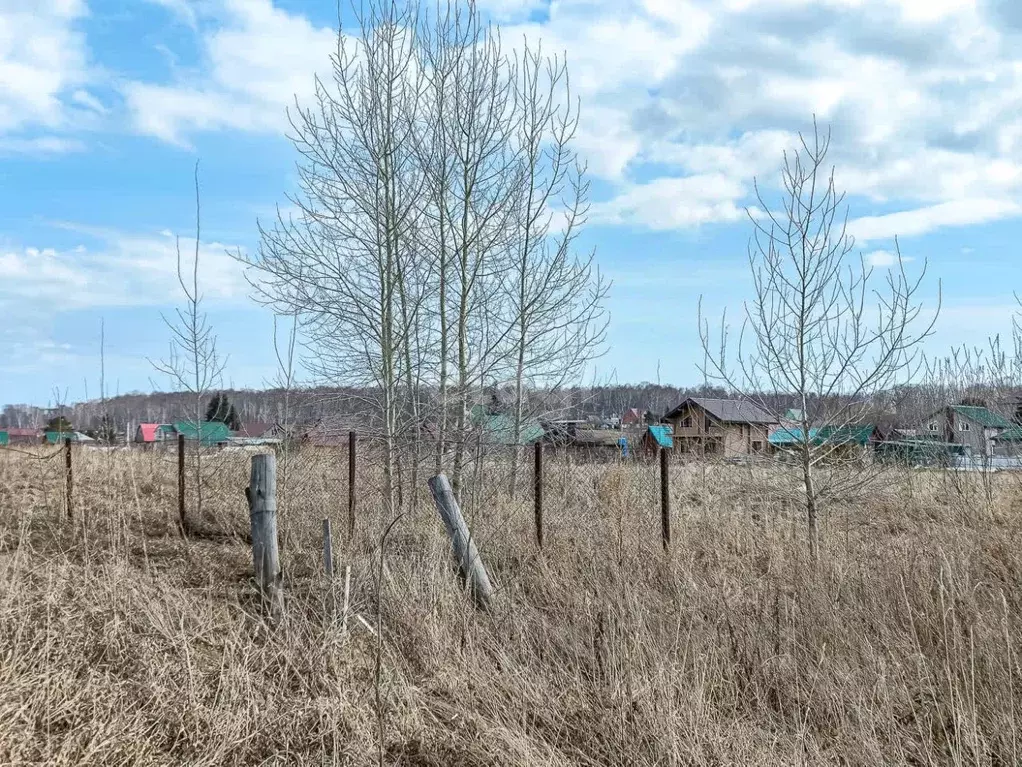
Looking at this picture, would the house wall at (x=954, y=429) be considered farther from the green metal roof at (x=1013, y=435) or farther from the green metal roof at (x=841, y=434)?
the green metal roof at (x=841, y=434)

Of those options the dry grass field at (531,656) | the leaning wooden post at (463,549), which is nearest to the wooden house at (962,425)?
the dry grass field at (531,656)

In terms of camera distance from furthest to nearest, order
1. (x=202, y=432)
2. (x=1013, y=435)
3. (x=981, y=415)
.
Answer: (x=981, y=415) < (x=1013, y=435) < (x=202, y=432)

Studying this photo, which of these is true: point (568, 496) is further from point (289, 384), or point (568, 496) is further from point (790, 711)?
point (790, 711)

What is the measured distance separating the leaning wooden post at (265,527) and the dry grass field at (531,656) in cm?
21

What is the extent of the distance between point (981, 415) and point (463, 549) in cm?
1331

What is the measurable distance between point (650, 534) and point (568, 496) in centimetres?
196

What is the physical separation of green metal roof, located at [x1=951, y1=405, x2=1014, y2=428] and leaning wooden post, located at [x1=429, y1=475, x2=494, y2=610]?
1098cm

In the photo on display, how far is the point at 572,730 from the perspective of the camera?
356 cm

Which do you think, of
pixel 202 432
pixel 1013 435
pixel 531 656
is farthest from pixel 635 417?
pixel 531 656

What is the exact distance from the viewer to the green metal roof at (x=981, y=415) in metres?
13.8

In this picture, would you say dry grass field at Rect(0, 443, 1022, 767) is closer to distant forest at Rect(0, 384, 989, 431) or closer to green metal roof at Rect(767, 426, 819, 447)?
green metal roof at Rect(767, 426, 819, 447)

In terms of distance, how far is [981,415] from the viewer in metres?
15.3

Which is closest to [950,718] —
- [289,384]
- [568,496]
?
[568,496]

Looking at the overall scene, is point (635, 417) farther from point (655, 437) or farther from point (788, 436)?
point (788, 436)
